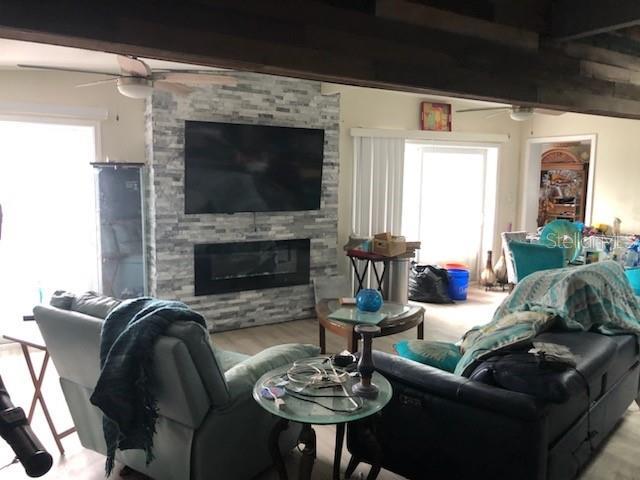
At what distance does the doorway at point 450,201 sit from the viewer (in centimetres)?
681

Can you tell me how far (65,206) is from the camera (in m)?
4.91

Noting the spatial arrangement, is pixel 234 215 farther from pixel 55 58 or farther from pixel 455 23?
pixel 455 23

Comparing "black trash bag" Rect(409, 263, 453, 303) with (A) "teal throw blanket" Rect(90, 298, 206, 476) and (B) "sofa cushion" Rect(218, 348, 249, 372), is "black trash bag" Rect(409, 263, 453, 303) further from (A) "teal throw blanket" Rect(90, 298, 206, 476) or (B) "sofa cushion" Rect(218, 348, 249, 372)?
(A) "teal throw blanket" Rect(90, 298, 206, 476)

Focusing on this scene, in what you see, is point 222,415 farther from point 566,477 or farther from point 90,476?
point 566,477

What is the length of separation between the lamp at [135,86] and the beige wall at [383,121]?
2509 millimetres

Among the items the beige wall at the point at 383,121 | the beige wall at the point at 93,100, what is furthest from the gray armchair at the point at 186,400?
the beige wall at the point at 383,121

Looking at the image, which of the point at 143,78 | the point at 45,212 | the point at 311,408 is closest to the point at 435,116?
the point at 143,78

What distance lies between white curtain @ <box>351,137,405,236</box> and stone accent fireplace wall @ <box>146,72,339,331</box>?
538mm

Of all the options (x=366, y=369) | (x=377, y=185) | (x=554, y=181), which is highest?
(x=554, y=181)

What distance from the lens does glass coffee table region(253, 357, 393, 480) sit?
2.07 m

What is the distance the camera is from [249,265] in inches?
207

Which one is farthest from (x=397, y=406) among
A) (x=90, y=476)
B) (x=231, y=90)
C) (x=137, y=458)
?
(x=231, y=90)

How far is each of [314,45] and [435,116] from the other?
510 centimetres

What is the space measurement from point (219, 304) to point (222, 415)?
2835mm
